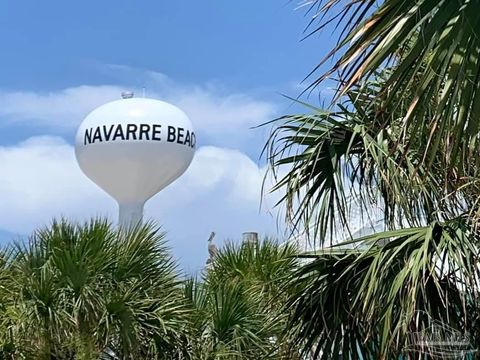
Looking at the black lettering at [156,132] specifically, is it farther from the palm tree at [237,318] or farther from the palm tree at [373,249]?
the palm tree at [373,249]

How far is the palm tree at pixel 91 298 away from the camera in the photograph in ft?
28.0

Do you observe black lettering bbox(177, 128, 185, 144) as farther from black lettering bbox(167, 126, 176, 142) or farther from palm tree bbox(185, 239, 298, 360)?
palm tree bbox(185, 239, 298, 360)

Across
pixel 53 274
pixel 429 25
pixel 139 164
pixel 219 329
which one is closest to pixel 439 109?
pixel 429 25

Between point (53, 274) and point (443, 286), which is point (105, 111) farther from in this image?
point (443, 286)

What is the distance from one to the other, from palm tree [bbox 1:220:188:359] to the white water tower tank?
30.3 ft

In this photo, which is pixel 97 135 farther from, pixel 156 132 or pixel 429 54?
pixel 429 54

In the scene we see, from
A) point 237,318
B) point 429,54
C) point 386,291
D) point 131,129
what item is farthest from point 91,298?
point 131,129

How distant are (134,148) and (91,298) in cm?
1056

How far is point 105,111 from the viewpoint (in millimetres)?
19453

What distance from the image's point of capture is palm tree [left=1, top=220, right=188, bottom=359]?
8531 millimetres

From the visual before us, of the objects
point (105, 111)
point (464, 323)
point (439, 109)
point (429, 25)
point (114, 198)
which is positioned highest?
point (105, 111)

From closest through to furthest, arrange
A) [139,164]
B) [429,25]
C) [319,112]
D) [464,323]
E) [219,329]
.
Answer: [429,25]
[464,323]
[319,112]
[219,329]
[139,164]

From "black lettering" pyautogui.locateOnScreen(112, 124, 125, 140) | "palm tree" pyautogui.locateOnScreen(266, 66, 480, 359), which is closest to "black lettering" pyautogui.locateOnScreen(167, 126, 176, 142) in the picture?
"black lettering" pyautogui.locateOnScreen(112, 124, 125, 140)

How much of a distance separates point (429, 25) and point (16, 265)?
22.1ft
